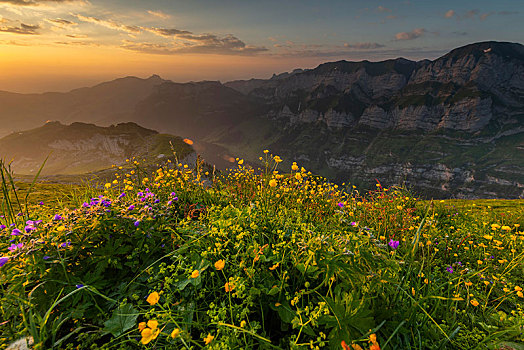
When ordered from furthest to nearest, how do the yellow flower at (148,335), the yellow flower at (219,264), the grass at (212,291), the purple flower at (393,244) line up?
the purple flower at (393,244), the grass at (212,291), the yellow flower at (219,264), the yellow flower at (148,335)

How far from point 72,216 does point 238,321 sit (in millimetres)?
2454

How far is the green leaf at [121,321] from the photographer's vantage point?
7.93 feet

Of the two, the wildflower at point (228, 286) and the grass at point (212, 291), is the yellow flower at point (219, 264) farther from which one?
the wildflower at point (228, 286)

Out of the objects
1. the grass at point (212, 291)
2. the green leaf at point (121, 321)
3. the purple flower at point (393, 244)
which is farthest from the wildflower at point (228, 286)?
the purple flower at point (393, 244)

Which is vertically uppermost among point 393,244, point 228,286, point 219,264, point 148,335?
point 219,264

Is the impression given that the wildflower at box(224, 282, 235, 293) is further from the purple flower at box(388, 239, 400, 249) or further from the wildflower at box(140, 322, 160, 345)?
the purple flower at box(388, 239, 400, 249)

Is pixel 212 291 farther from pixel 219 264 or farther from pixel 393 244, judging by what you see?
pixel 393 244

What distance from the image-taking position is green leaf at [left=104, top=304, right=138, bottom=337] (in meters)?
2.42

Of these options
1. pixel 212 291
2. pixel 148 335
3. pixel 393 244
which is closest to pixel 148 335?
pixel 148 335

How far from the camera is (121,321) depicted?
2500 millimetres

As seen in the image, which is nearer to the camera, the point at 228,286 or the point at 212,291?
the point at 228,286

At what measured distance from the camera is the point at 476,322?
3504 mm

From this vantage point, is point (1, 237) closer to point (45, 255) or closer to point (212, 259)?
point (45, 255)

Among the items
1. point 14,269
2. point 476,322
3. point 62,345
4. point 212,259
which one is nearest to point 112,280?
point 62,345
